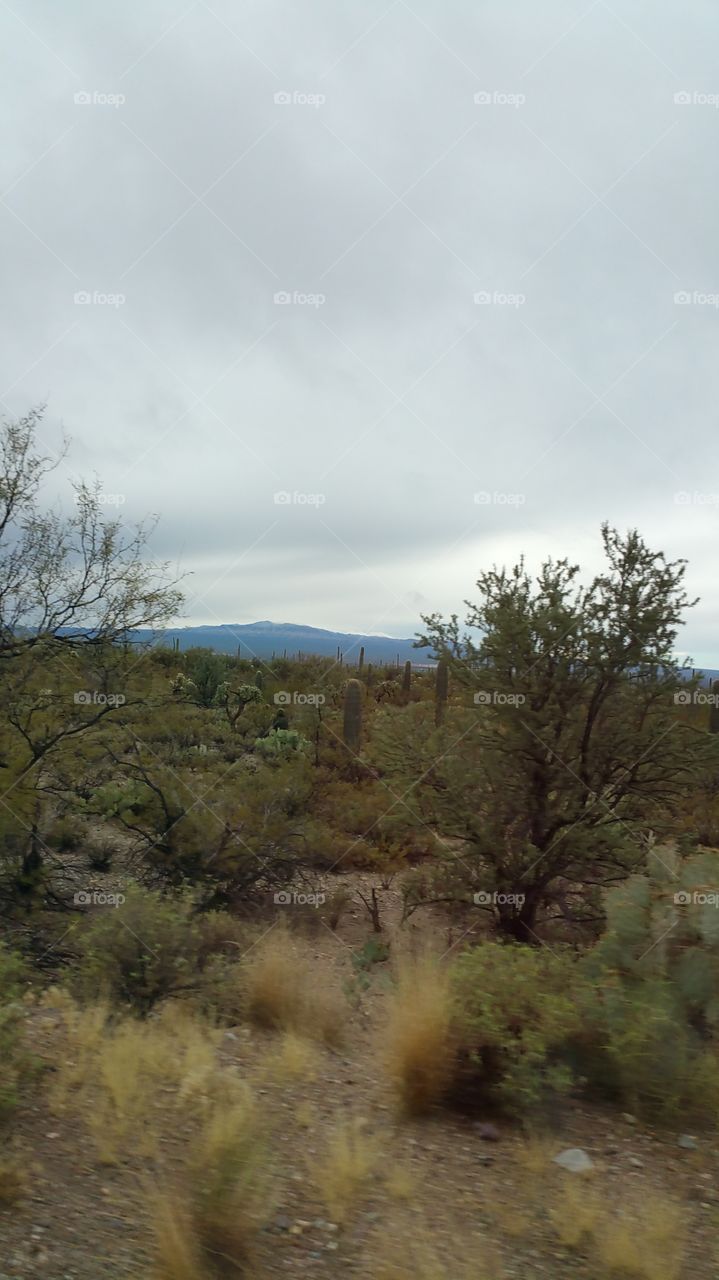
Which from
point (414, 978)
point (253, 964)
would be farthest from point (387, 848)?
point (414, 978)

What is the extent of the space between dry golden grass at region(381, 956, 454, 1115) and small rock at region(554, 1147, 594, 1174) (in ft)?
2.73

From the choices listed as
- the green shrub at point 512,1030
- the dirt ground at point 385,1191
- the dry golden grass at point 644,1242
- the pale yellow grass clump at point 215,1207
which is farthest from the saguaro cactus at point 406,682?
the dry golden grass at point 644,1242

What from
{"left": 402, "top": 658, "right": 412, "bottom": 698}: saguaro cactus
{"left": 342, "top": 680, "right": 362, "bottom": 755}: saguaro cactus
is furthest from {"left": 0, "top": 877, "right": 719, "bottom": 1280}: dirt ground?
{"left": 402, "top": 658, "right": 412, "bottom": 698}: saguaro cactus

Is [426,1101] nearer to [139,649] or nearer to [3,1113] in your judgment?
[3,1113]

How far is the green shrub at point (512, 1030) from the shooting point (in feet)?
16.3

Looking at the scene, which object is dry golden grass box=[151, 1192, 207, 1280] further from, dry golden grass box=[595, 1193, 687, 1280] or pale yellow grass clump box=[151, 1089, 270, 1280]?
dry golden grass box=[595, 1193, 687, 1280]

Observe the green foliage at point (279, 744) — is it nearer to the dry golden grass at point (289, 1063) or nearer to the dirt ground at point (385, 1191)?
the dry golden grass at point (289, 1063)

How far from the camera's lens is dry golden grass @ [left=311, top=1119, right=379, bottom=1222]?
3.89 metres

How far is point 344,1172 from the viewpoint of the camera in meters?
4.00

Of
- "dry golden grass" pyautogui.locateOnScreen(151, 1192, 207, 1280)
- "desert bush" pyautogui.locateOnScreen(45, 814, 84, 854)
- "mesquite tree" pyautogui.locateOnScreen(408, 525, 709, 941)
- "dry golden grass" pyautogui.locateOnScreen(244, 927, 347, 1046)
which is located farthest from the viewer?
"desert bush" pyautogui.locateOnScreen(45, 814, 84, 854)

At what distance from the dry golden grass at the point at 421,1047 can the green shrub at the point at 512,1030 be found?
11cm

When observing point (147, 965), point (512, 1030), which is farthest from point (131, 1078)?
point (512, 1030)

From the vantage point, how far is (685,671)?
33.7 feet

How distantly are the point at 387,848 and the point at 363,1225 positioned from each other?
11.0m
